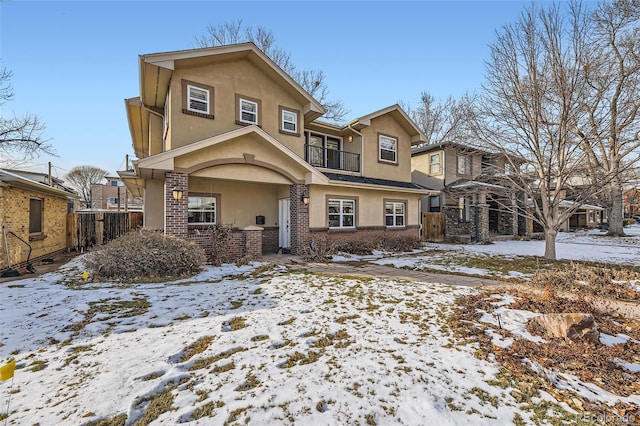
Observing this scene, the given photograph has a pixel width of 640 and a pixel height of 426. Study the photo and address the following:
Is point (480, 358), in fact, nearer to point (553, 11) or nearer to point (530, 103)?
point (530, 103)

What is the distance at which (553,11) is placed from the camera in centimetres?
912

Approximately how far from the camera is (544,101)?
9.80 m

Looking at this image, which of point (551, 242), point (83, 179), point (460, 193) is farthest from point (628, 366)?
point (83, 179)

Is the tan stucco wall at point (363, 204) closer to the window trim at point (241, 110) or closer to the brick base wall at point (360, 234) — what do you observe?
the brick base wall at point (360, 234)

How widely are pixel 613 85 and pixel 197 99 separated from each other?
16309mm

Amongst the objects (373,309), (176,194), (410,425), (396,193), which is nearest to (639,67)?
(396,193)

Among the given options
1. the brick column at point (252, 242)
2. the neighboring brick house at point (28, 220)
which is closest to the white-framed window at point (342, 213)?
the brick column at point (252, 242)

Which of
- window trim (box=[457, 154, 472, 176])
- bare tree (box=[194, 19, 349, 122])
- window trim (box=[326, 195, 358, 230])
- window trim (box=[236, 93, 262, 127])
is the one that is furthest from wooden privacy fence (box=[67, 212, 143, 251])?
window trim (box=[457, 154, 472, 176])

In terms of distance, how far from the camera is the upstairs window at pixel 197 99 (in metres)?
10.1

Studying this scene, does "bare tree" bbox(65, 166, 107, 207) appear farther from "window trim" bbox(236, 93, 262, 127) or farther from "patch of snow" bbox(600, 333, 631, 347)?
"patch of snow" bbox(600, 333, 631, 347)

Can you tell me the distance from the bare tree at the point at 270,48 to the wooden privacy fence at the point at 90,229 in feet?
47.0

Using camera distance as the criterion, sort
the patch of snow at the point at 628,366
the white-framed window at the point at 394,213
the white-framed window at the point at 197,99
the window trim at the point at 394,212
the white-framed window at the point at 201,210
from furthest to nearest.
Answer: the white-framed window at the point at 394,213 < the window trim at the point at 394,212 < the white-framed window at the point at 201,210 < the white-framed window at the point at 197,99 < the patch of snow at the point at 628,366

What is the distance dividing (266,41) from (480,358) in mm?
24894

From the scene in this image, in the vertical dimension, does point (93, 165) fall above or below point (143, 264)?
above
